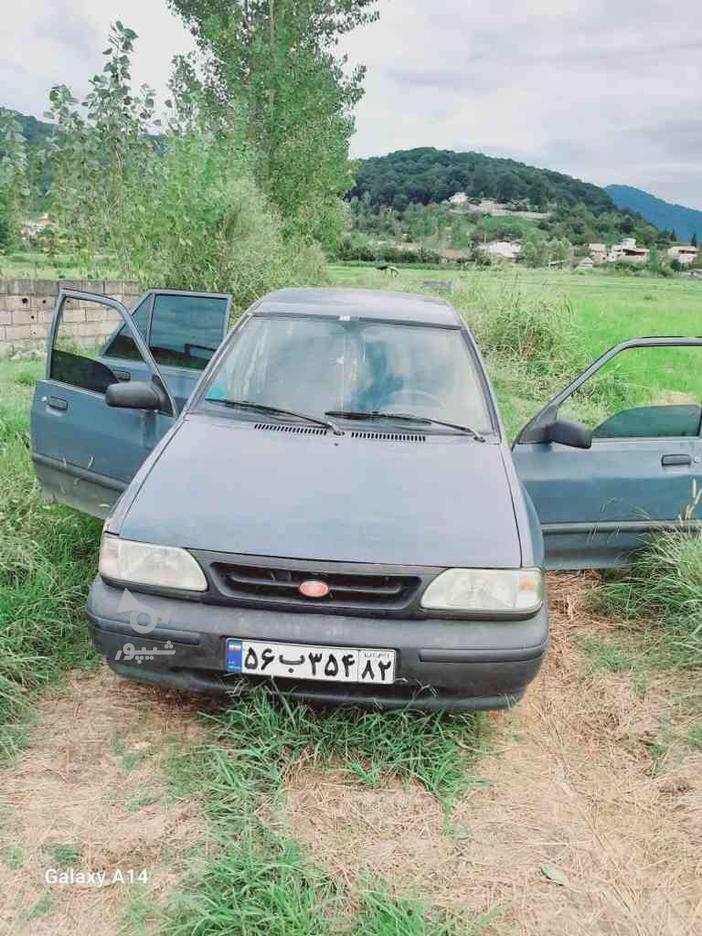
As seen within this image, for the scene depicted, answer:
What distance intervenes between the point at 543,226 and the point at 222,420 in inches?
1935

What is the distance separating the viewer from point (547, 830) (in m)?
2.28

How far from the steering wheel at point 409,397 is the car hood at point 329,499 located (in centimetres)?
29

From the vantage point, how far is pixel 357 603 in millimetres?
2334

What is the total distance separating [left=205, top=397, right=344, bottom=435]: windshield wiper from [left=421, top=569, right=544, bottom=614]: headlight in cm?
91

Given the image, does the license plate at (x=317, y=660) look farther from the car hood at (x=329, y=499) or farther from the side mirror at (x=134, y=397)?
the side mirror at (x=134, y=397)

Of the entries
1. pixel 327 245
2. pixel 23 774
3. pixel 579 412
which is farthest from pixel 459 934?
pixel 327 245

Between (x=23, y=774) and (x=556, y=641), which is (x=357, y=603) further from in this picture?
(x=556, y=641)

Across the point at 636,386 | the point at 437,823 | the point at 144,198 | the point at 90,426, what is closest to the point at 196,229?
the point at 144,198

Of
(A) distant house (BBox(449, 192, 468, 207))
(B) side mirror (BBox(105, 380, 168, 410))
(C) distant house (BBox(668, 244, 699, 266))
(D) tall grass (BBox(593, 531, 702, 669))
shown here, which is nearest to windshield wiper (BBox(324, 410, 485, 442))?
(B) side mirror (BBox(105, 380, 168, 410))

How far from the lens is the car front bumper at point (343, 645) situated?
2295mm

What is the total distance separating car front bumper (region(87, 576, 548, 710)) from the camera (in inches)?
90.4

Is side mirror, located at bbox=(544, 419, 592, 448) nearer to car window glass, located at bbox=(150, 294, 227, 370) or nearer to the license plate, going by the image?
the license plate

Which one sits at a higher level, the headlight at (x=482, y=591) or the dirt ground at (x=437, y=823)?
the headlight at (x=482, y=591)

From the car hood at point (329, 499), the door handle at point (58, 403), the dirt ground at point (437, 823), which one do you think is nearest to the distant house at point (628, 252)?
the door handle at point (58, 403)
